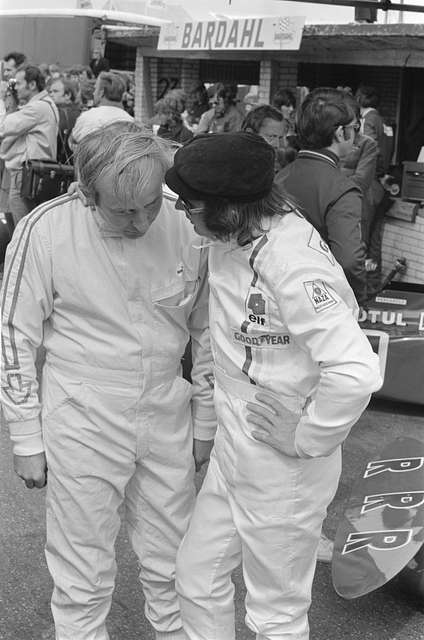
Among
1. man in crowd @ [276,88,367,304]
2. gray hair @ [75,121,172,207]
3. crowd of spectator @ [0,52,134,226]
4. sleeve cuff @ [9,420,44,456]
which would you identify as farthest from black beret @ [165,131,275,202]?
crowd of spectator @ [0,52,134,226]

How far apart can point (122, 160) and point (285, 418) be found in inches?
28.5

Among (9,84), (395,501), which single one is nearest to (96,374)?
(395,501)

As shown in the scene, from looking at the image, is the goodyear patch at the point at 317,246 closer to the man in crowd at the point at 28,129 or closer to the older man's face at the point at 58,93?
the man in crowd at the point at 28,129

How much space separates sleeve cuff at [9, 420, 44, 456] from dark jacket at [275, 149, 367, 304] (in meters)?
2.15

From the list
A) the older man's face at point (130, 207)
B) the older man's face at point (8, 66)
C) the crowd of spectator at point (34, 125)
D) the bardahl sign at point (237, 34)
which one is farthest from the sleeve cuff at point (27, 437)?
the older man's face at point (8, 66)

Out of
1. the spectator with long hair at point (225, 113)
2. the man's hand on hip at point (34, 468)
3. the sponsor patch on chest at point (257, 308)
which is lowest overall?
the spectator with long hair at point (225, 113)

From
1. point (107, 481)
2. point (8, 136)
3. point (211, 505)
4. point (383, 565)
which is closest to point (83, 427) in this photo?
point (107, 481)

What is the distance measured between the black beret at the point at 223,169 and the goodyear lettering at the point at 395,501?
5.33ft

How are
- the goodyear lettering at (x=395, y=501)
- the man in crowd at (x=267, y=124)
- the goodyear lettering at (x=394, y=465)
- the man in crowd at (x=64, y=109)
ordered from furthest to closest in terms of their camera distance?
1. the man in crowd at (x=64, y=109)
2. the man in crowd at (x=267, y=124)
3. the goodyear lettering at (x=394, y=465)
4. the goodyear lettering at (x=395, y=501)

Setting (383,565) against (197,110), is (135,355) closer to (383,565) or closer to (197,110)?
(383,565)

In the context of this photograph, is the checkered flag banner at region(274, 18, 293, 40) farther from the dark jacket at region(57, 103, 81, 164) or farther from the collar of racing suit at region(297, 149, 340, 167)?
the collar of racing suit at region(297, 149, 340, 167)

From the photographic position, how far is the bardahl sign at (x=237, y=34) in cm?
863

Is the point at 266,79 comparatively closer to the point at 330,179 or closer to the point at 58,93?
the point at 58,93

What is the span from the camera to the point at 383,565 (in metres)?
3.09
